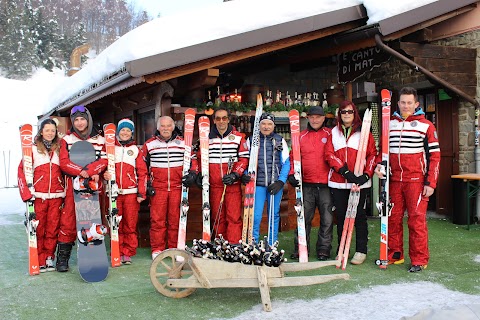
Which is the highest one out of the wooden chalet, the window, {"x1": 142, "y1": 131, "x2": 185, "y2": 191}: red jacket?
the wooden chalet

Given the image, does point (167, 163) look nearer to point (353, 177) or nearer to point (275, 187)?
point (275, 187)

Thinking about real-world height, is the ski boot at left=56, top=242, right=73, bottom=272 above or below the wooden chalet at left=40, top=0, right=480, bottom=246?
below

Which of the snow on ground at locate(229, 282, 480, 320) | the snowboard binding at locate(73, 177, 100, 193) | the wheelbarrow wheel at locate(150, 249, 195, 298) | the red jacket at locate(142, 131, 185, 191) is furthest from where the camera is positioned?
the red jacket at locate(142, 131, 185, 191)

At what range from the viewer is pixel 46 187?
4.64 m

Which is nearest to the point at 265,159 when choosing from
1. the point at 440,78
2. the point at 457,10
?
the point at 440,78

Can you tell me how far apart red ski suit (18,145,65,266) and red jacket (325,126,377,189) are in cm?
267

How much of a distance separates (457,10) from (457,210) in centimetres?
279

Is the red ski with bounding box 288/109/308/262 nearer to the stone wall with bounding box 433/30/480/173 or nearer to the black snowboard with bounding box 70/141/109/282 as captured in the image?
the black snowboard with bounding box 70/141/109/282

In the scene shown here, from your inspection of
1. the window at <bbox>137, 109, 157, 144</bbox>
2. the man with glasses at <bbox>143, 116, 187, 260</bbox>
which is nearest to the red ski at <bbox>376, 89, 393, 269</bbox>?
the man with glasses at <bbox>143, 116, 187, 260</bbox>

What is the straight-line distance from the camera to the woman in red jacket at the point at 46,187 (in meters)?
4.63

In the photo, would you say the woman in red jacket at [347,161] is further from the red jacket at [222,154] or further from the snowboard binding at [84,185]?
the snowboard binding at [84,185]

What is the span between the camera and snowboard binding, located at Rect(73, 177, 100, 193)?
461 cm

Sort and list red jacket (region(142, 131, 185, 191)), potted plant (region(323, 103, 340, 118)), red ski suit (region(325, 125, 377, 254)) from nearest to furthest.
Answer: red ski suit (region(325, 125, 377, 254))
red jacket (region(142, 131, 185, 191))
potted plant (region(323, 103, 340, 118))

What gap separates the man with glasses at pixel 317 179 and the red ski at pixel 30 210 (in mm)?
2523
